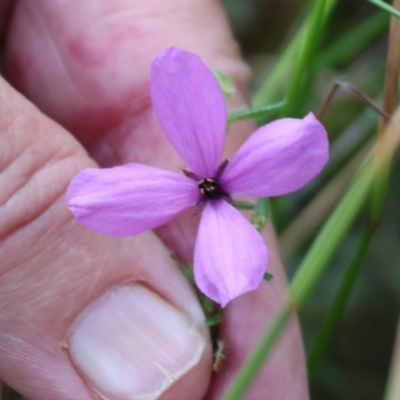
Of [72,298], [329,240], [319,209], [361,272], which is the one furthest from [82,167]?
[361,272]

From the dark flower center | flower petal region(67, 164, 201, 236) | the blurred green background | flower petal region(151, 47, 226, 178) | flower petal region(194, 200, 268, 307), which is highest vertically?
flower petal region(151, 47, 226, 178)

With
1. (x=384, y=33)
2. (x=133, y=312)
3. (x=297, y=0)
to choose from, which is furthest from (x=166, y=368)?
(x=297, y=0)

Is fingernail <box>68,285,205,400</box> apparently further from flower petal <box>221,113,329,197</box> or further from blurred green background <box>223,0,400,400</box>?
blurred green background <box>223,0,400,400</box>

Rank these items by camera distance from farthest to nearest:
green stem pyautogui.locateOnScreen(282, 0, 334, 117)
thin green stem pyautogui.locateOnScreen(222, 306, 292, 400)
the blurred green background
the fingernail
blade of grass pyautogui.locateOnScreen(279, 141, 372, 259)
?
1. the blurred green background
2. blade of grass pyautogui.locateOnScreen(279, 141, 372, 259)
3. the fingernail
4. green stem pyautogui.locateOnScreen(282, 0, 334, 117)
5. thin green stem pyautogui.locateOnScreen(222, 306, 292, 400)

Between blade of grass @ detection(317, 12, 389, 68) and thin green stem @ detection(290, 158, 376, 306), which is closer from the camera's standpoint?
thin green stem @ detection(290, 158, 376, 306)

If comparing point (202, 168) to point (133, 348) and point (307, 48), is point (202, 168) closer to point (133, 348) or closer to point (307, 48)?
point (307, 48)

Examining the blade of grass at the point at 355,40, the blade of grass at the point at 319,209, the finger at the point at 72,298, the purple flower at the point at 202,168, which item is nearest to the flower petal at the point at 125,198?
the purple flower at the point at 202,168

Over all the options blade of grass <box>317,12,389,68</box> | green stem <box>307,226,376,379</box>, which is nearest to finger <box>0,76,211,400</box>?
green stem <box>307,226,376,379</box>
